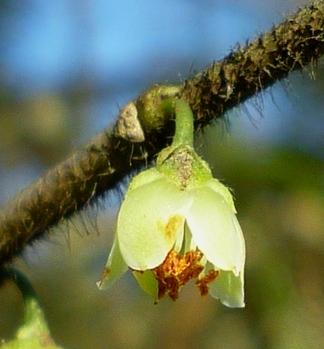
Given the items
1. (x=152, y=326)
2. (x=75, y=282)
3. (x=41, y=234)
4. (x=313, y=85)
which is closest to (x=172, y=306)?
(x=152, y=326)

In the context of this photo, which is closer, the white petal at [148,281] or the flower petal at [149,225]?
the flower petal at [149,225]

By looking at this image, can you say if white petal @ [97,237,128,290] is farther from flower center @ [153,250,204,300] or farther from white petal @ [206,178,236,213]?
white petal @ [206,178,236,213]

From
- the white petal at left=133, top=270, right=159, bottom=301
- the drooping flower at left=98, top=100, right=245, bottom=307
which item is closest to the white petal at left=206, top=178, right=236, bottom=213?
the drooping flower at left=98, top=100, right=245, bottom=307

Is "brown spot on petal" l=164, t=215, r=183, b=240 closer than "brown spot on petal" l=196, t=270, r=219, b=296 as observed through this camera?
Yes

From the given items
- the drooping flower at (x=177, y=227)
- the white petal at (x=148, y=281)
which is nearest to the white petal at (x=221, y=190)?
the drooping flower at (x=177, y=227)

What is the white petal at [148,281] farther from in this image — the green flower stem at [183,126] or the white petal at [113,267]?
the green flower stem at [183,126]

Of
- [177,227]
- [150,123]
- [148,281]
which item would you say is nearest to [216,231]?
[177,227]
